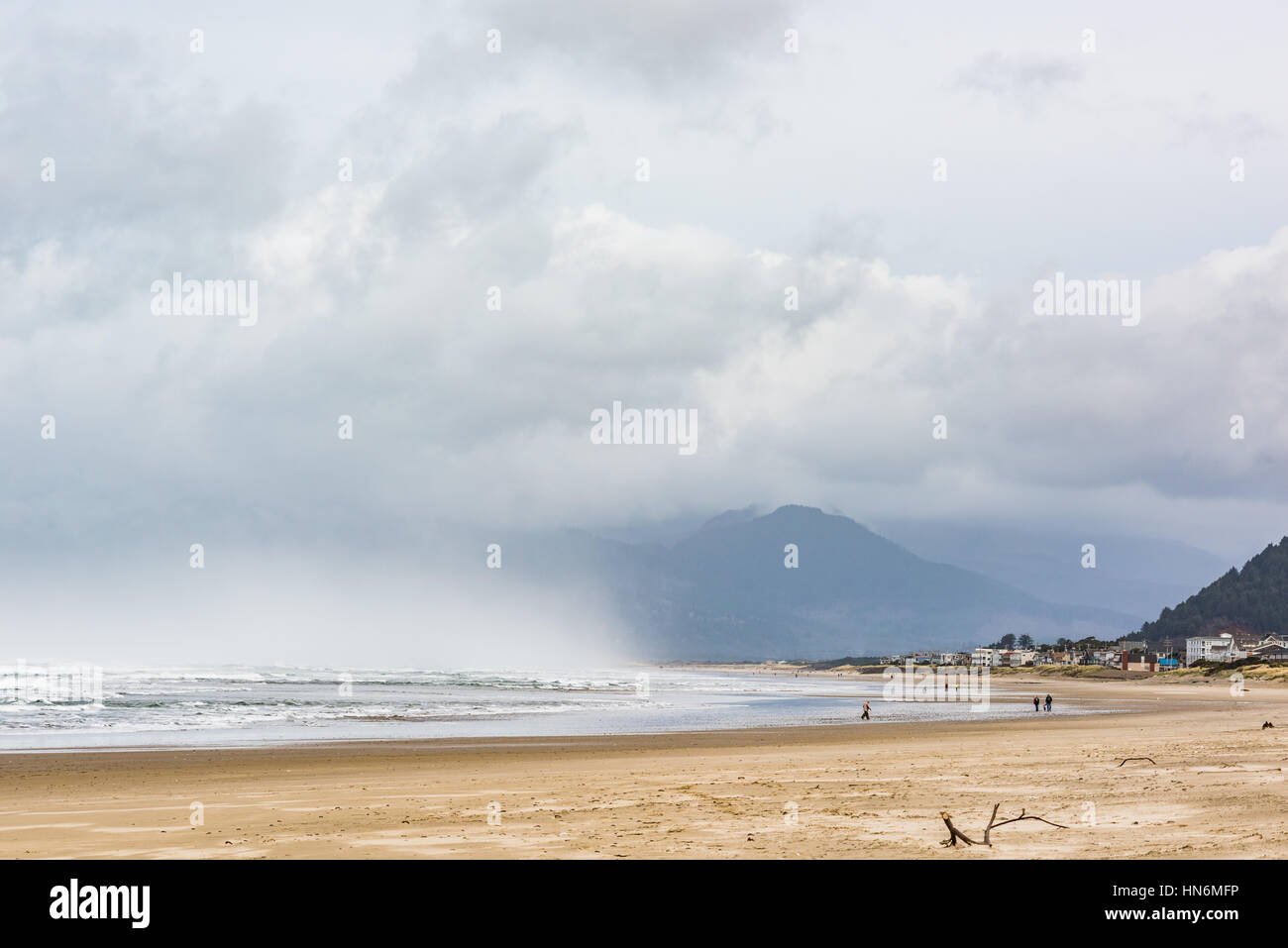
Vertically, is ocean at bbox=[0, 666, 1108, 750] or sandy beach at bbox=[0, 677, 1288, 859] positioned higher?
sandy beach at bbox=[0, 677, 1288, 859]

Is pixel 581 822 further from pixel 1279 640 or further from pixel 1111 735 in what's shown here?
pixel 1279 640

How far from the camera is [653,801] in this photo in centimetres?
1658

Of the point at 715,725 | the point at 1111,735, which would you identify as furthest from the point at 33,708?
the point at 1111,735

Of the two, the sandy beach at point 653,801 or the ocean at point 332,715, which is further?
the ocean at point 332,715

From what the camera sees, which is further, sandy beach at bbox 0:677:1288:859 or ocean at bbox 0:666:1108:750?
ocean at bbox 0:666:1108:750

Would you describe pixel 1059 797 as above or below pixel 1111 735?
above

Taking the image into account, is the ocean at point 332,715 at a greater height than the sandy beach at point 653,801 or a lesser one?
lesser

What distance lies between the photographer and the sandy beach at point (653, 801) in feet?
40.4

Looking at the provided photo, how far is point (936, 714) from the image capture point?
54500mm

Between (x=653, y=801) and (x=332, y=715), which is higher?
(x=653, y=801)

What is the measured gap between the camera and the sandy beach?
1233 cm

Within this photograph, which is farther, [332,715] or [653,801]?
[332,715]
